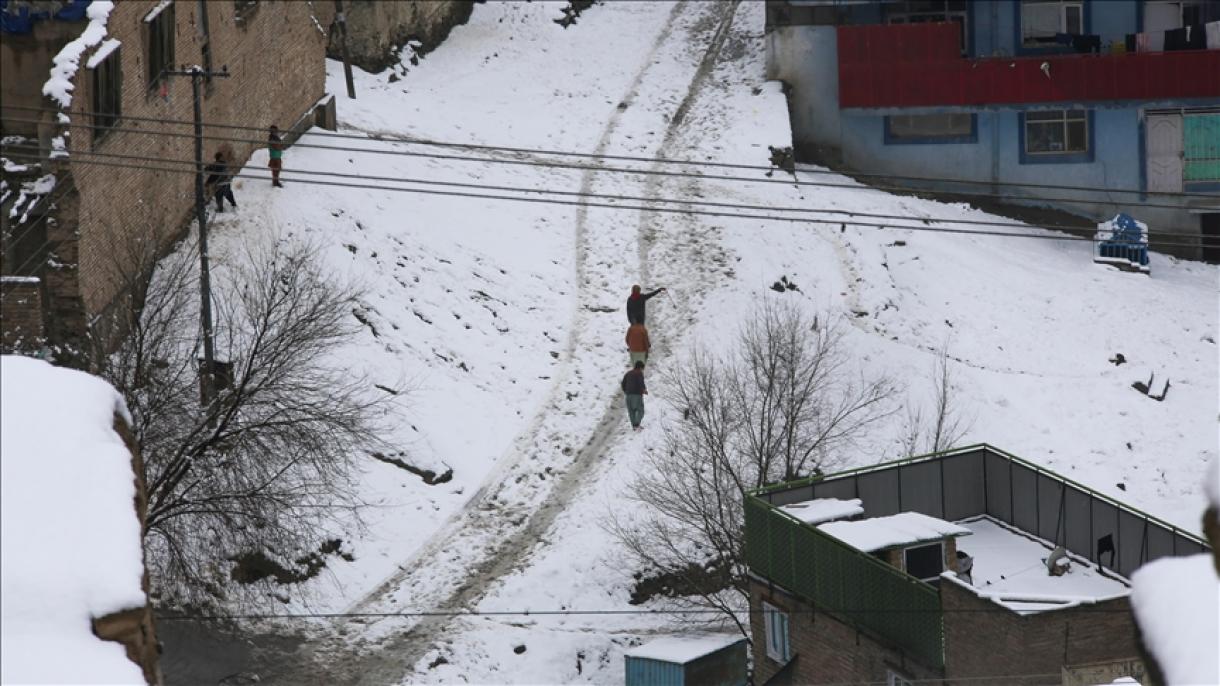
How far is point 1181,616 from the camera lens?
12266 millimetres

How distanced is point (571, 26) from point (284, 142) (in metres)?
15.3

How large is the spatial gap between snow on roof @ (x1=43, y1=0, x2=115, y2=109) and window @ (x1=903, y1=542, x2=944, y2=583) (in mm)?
15169

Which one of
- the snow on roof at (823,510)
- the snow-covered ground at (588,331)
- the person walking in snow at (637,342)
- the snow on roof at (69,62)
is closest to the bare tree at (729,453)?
the snow-covered ground at (588,331)

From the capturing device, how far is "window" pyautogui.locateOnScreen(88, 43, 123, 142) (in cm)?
3434

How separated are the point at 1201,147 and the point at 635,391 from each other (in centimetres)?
1815

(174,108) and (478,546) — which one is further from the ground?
(174,108)

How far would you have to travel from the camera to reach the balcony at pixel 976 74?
46.8 meters

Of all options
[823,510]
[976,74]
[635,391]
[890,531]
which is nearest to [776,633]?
[823,510]

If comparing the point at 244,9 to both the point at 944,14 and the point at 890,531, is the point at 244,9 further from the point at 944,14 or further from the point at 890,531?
the point at 890,531

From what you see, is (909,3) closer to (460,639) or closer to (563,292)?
(563,292)

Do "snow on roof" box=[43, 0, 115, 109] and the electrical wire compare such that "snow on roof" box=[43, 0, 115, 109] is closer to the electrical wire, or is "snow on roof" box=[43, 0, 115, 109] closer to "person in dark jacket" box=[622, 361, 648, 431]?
the electrical wire

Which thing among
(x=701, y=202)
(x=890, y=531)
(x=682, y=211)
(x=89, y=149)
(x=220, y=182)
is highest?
(x=89, y=149)

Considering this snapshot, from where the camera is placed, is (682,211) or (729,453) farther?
(682,211)

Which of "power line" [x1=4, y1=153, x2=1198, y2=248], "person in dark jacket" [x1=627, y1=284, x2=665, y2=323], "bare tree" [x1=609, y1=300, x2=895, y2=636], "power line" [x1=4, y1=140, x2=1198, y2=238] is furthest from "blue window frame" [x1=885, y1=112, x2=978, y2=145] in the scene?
"person in dark jacket" [x1=627, y1=284, x2=665, y2=323]
